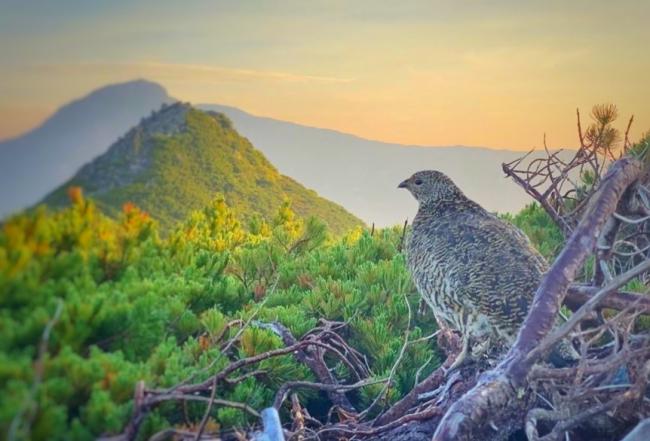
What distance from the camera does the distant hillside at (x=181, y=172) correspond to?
2516 millimetres

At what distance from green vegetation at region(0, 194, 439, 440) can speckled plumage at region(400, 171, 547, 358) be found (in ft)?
1.02

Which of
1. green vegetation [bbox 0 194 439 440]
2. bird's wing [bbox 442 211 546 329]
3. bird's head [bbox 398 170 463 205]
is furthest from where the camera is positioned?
bird's head [bbox 398 170 463 205]

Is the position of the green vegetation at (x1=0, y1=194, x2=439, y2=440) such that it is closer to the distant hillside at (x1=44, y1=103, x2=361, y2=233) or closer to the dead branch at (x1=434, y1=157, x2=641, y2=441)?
the distant hillside at (x1=44, y1=103, x2=361, y2=233)

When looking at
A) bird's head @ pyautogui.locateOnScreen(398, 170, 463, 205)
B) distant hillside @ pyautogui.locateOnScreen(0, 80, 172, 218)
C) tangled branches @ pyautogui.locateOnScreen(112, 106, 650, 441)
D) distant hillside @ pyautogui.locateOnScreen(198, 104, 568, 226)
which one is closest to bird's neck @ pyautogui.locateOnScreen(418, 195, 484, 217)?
bird's head @ pyautogui.locateOnScreen(398, 170, 463, 205)

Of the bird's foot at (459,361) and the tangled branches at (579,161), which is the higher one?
the tangled branches at (579,161)

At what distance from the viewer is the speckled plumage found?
3443 millimetres

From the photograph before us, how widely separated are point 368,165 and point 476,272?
81 centimetres

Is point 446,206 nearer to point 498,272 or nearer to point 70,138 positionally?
point 498,272

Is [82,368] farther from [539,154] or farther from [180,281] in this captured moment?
[539,154]

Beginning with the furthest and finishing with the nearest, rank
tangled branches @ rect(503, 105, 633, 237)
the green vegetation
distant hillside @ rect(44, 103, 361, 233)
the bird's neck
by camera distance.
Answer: the bird's neck
tangled branches @ rect(503, 105, 633, 237)
distant hillside @ rect(44, 103, 361, 233)
the green vegetation

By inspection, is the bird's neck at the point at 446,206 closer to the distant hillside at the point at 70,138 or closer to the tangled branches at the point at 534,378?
the tangled branches at the point at 534,378

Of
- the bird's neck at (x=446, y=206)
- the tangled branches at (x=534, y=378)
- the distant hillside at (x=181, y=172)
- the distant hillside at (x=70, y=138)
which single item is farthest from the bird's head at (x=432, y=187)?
the distant hillside at (x=70, y=138)

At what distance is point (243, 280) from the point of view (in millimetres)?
3611

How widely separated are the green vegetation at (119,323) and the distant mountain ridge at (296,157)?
0.16m
